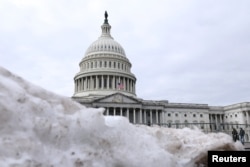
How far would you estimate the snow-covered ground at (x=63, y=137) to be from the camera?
12.4 feet

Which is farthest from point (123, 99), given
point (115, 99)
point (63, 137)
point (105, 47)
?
point (63, 137)

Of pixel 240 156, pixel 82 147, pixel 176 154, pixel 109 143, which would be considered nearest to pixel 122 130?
pixel 109 143

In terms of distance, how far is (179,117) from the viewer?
80500mm

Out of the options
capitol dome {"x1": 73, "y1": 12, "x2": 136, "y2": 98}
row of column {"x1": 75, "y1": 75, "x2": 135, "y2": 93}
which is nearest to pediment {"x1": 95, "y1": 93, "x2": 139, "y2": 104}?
capitol dome {"x1": 73, "y1": 12, "x2": 136, "y2": 98}

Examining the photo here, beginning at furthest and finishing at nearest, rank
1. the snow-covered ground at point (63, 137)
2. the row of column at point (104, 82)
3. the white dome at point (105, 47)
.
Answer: the white dome at point (105, 47) → the row of column at point (104, 82) → the snow-covered ground at point (63, 137)

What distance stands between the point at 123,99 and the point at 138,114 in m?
5.92

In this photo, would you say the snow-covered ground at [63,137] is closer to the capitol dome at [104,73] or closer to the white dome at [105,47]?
the capitol dome at [104,73]

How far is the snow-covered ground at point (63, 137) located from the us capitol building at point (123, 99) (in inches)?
2599

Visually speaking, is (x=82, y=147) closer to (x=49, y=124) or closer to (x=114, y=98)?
(x=49, y=124)

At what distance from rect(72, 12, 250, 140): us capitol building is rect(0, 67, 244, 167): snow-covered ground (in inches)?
2599

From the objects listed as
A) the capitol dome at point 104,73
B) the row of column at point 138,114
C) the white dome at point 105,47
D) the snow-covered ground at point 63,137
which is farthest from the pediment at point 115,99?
the snow-covered ground at point 63,137

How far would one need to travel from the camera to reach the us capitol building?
72.1 m

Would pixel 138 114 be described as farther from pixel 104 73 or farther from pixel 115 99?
pixel 104 73

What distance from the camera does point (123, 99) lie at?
7231 centimetres
